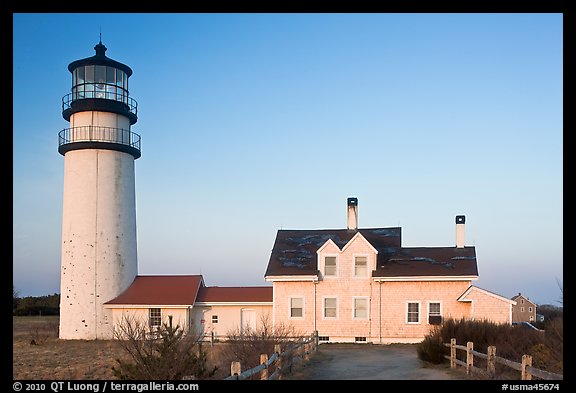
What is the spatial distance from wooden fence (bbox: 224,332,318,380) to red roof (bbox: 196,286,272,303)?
20.0 feet

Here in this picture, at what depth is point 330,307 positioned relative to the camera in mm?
27875

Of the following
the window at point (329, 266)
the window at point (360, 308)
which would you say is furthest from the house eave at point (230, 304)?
the window at point (360, 308)

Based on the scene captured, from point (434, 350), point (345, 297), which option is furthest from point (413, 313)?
point (434, 350)

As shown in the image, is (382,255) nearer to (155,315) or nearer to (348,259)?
(348,259)

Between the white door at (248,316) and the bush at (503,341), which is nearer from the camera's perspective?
the bush at (503,341)

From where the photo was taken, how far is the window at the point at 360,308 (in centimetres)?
2758

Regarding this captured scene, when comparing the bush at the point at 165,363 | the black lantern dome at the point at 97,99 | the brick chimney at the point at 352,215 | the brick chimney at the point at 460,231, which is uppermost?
the black lantern dome at the point at 97,99

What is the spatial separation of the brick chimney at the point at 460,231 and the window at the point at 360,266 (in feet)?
16.4

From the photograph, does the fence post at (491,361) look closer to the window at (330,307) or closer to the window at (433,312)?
the window at (433,312)

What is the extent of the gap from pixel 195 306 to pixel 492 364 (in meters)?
18.4

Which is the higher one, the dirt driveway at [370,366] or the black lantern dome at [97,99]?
the black lantern dome at [97,99]
